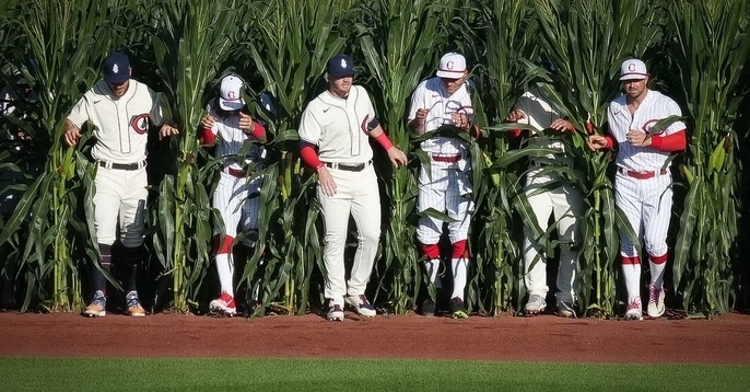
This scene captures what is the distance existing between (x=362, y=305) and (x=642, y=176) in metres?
2.85

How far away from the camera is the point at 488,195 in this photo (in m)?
12.1

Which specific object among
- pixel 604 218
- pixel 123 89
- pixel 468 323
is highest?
pixel 123 89

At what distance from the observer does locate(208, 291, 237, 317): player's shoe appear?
12008 millimetres

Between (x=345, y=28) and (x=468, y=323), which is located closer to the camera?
(x=468, y=323)

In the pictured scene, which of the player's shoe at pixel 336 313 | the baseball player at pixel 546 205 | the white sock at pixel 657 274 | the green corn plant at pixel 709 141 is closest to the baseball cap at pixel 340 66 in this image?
the baseball player at pixel 546 205

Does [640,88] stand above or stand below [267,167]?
above

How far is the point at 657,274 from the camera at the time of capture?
11844 millimetres

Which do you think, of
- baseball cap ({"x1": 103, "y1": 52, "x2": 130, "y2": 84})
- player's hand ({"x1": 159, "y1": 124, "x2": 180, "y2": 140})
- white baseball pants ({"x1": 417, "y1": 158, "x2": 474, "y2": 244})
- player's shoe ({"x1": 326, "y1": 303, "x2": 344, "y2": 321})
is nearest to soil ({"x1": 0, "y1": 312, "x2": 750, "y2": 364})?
player's shoe ({"x1": 326, "y1": 303, "x2": 344, "y2": 321})

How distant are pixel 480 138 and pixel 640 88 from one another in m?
1.55

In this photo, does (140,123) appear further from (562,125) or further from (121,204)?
(562,125)

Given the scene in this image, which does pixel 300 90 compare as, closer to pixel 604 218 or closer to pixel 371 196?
pixel 371 196

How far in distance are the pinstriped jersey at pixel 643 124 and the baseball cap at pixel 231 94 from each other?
3438 millimetres

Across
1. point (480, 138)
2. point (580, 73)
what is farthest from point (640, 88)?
point (480, 138)

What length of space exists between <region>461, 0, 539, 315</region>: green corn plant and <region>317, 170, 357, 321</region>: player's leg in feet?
4.04
